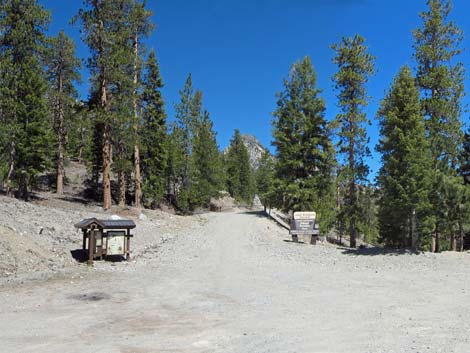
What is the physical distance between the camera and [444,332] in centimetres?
741

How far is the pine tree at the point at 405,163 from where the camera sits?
59.4 ft

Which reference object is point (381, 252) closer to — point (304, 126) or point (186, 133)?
point (304, 126)

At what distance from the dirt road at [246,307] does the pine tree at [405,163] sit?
2429mm

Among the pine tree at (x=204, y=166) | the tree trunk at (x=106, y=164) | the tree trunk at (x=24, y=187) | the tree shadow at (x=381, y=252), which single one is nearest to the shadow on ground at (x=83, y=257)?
the tree trunk at (x=106, y=164)

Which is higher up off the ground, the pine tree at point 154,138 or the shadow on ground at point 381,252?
the pine tree at point 154,138

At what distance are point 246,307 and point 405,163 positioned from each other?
40.5 ft

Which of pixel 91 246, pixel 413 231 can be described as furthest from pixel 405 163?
pixel 91 246

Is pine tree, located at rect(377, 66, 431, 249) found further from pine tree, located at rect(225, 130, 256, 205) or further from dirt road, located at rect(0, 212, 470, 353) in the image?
pine tree, located at rect(225, 130, 256, 205)

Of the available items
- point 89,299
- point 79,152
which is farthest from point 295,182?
point 79,152

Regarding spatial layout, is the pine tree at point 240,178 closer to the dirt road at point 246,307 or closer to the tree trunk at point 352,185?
the tree trunk at point 352,185

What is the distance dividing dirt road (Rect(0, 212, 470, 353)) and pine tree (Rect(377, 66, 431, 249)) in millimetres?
2429

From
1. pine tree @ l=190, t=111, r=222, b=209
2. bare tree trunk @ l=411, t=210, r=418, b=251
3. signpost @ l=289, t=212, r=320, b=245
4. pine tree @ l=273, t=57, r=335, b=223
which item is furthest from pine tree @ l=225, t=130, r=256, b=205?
bare tree trunk @ l=411, t=210, r=418, b=251

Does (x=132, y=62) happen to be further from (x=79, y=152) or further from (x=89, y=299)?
(x=79, y=152)

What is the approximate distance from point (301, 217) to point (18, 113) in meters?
19.9
